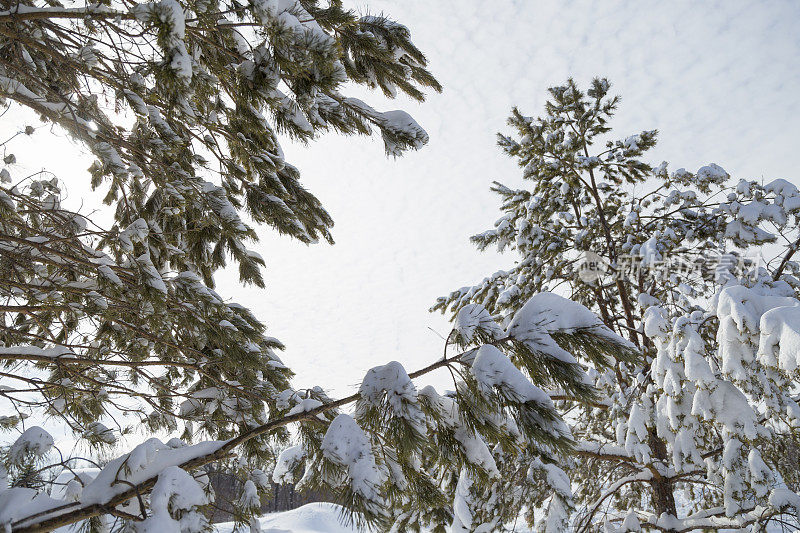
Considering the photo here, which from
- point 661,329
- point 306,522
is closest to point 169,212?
point 661,329

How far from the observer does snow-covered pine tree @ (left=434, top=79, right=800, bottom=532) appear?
3.10 meters

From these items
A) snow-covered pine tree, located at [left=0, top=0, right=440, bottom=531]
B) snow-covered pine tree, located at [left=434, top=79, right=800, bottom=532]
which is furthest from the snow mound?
snow-covered pine tree, located at [left=0, top=0, right=440, bottom=531]

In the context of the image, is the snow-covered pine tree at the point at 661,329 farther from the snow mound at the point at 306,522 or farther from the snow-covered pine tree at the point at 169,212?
the snow mound at the point at 306,522

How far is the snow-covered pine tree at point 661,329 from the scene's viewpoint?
10.2ft

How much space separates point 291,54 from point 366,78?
909 mm

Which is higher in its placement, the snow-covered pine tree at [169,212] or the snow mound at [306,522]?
the snow-covered pine tree at [169,212]

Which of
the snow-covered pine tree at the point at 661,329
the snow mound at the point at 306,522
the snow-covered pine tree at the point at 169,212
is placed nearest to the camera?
the snow-covered pine tree at the point at 169,212

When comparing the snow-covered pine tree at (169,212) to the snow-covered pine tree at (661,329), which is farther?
the snow-covered pine tree at (661,329)

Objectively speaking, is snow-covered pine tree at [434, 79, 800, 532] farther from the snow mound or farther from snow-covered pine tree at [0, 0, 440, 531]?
the snow mound

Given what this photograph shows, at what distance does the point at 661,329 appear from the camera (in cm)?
355

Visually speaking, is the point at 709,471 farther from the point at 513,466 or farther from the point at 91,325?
the point at 91,325

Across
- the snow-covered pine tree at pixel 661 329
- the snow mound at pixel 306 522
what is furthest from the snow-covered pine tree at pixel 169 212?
the snow mound at pixel 306 522

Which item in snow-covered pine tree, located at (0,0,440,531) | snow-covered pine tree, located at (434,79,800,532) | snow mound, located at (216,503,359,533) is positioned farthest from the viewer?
snow mound, located at (216,503,359,533)

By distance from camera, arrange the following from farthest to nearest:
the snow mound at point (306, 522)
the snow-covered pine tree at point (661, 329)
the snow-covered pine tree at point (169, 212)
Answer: the snow mound at point (306, 522) < the snow-covered pine tree at point (661, 329) < the snow-covered pine tree at point (169, 212)
